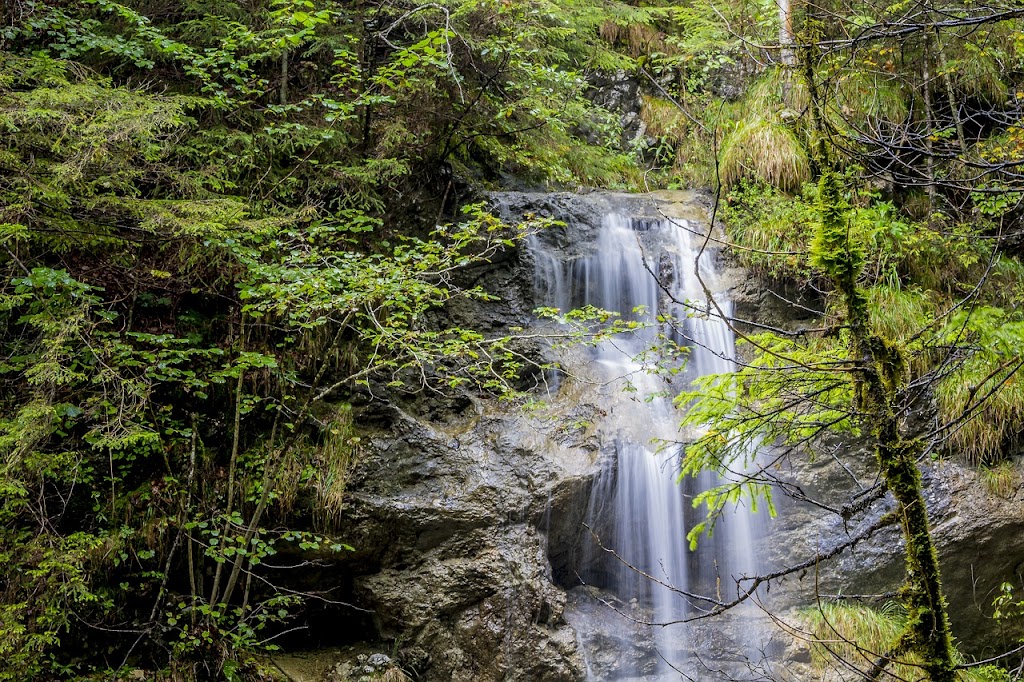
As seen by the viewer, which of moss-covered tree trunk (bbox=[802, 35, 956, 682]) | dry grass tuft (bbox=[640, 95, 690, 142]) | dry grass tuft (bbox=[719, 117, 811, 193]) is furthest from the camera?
dry grass tuft (bbox=[640, 95, 690, 142])

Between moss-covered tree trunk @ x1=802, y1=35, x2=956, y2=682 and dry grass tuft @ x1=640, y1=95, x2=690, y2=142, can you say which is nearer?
moss-covered tree trunk @ x1=802, y1=35, x2=956, y2=682

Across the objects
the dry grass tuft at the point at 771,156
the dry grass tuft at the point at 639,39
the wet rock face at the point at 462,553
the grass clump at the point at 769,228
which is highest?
the dry grass tuft at the point at 639,39

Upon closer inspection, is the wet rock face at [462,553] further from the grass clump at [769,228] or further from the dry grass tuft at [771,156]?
the dry grass tuft at [771,156]

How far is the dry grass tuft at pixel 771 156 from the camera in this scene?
28.7ft

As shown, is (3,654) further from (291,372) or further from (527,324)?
(527,324)

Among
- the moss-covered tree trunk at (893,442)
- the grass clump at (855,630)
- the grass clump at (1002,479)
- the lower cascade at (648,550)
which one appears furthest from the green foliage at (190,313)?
the grass clump at (1002,479)

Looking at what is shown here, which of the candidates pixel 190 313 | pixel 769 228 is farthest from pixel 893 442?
pixel 769 228

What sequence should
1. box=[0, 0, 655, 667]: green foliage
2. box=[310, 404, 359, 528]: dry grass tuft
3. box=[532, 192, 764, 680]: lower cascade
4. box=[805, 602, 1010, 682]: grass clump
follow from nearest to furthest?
box=[0, 0, 655, 667]: green foliage < box=[805, 602, 1010, 682]: grass clump < box=[310, 404, 359, 528]: dry grass tuft < box=[532, 192, 764, 680]: lower cascade

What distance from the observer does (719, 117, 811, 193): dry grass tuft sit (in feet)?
28.7

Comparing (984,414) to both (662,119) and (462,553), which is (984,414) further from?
(662,119)

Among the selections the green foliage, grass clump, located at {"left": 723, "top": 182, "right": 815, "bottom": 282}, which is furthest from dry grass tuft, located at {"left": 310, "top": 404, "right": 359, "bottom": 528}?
grass clump, located at {"left": 723, "top": 182, "right": 815, "bottom": 282}

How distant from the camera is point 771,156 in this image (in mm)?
8789

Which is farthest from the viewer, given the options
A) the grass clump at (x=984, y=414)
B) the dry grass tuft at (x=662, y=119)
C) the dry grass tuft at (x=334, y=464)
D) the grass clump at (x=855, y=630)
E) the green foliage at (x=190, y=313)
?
the dry grass tuft at (x=662, y=119)

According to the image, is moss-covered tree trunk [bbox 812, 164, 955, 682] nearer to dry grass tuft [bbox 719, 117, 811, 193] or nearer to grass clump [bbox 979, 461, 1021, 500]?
grass clump [bbox 979, 461, 1021, 500]
